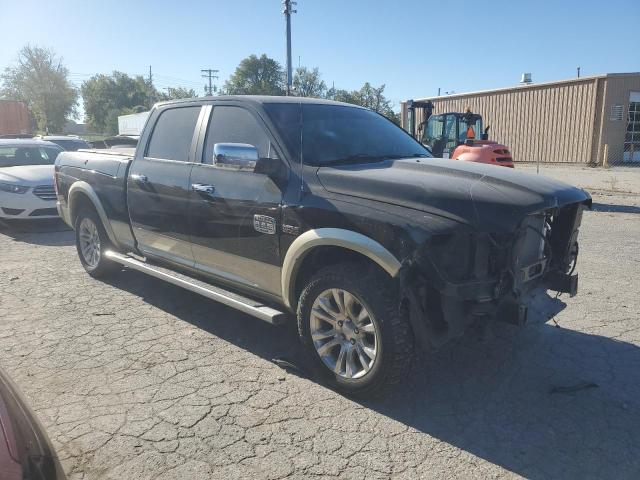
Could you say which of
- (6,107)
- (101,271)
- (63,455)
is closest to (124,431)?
(63,455)

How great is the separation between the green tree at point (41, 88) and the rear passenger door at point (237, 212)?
204 ft

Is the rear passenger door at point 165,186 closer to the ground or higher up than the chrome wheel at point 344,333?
higher up

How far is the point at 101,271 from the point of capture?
5.99m

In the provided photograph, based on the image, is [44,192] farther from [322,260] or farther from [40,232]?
[322,260]

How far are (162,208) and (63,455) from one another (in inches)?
92.7

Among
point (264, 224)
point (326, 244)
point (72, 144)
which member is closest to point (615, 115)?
point (72, 144)

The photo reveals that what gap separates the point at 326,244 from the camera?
130 inches

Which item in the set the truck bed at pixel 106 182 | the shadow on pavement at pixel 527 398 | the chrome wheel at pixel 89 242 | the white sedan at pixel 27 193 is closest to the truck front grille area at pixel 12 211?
the white sedan at pixel 27 193

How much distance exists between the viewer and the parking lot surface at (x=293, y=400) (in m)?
2.76

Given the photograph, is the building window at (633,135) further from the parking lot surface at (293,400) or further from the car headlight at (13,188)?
the car headlight at (13,188)

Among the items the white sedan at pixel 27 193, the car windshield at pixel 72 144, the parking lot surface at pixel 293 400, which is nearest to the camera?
the parking lot surface at pixel 293 400

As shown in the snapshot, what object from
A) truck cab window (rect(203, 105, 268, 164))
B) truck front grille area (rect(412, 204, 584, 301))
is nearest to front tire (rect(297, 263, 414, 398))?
truck front grille area (rect(412, 204, 584, 301))

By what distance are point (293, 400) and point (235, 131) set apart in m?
2.16

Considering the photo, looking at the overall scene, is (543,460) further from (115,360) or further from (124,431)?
(115,360)
